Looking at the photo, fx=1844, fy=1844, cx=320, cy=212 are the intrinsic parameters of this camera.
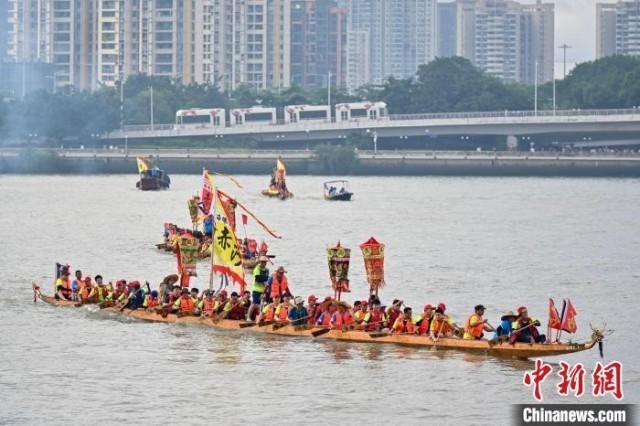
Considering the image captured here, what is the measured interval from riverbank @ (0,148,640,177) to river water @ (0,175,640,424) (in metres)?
38.0

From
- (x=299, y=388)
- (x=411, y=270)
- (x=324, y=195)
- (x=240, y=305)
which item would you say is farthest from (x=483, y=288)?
(x=324, y=195)

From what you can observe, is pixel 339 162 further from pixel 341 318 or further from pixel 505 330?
pixel 505 330

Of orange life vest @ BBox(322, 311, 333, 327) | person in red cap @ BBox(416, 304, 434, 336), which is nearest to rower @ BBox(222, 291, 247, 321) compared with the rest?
orange life vest @ BBox(322, 311, 333, 327)

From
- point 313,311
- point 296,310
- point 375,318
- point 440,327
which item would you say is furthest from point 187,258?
point 440,327

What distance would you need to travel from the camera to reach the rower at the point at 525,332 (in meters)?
52.3

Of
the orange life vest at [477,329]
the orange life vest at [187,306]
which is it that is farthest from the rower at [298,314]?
the orange life vest at [477,329]

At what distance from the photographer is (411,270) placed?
8475 centimetres

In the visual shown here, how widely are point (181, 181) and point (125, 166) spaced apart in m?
13.8

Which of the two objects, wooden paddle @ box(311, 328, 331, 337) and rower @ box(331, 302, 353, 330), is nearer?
rower @ box(331, 302, 353, 330)

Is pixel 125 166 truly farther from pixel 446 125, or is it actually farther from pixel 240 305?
pixel 240 305

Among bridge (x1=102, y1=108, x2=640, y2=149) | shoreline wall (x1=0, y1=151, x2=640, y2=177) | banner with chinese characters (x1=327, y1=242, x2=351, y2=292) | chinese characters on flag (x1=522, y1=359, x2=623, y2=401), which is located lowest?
chinese characters on flag (x1=522, y1=359, x2=623, y2=401)

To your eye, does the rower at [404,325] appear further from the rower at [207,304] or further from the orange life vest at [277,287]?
the rower at [207,304]

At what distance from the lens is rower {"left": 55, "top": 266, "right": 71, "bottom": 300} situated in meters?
66.4

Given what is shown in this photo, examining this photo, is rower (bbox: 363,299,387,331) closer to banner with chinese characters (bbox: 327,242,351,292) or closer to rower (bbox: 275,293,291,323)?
rower (bbox: 275,293,291,323)
